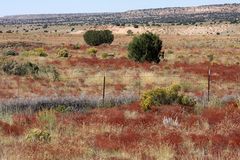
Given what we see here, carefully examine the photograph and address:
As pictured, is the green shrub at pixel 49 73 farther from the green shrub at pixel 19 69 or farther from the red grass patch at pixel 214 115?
the red grass patch at pixel 214 115

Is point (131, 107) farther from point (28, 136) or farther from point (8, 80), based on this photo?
point (8, 80)

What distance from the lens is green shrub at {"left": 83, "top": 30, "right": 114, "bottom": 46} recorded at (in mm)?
74312

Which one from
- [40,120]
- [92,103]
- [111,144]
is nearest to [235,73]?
[92,103]

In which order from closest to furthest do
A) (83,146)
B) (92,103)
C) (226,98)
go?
(83,146) < (92,103) < (226,98)

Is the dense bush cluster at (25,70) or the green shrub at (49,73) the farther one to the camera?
the dense bush cluster at (25,70)

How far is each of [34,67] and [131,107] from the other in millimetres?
17006

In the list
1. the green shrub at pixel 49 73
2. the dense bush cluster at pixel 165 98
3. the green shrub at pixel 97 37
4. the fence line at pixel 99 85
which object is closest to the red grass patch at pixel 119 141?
the dense bush cluster at pixel 165 98

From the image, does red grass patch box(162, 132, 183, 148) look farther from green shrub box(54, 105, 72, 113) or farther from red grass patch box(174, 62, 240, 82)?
red grass patch box(174, 62, 240, 82)

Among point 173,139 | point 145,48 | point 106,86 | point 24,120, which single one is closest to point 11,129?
point 24,120

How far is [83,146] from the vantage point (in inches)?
490

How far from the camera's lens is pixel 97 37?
75.0m

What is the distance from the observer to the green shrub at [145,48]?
43.2 metres

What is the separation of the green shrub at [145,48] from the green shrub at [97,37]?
30853 mm

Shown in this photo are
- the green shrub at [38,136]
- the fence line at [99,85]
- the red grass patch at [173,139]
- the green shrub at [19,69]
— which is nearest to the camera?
the red grass patch at [173,139]
